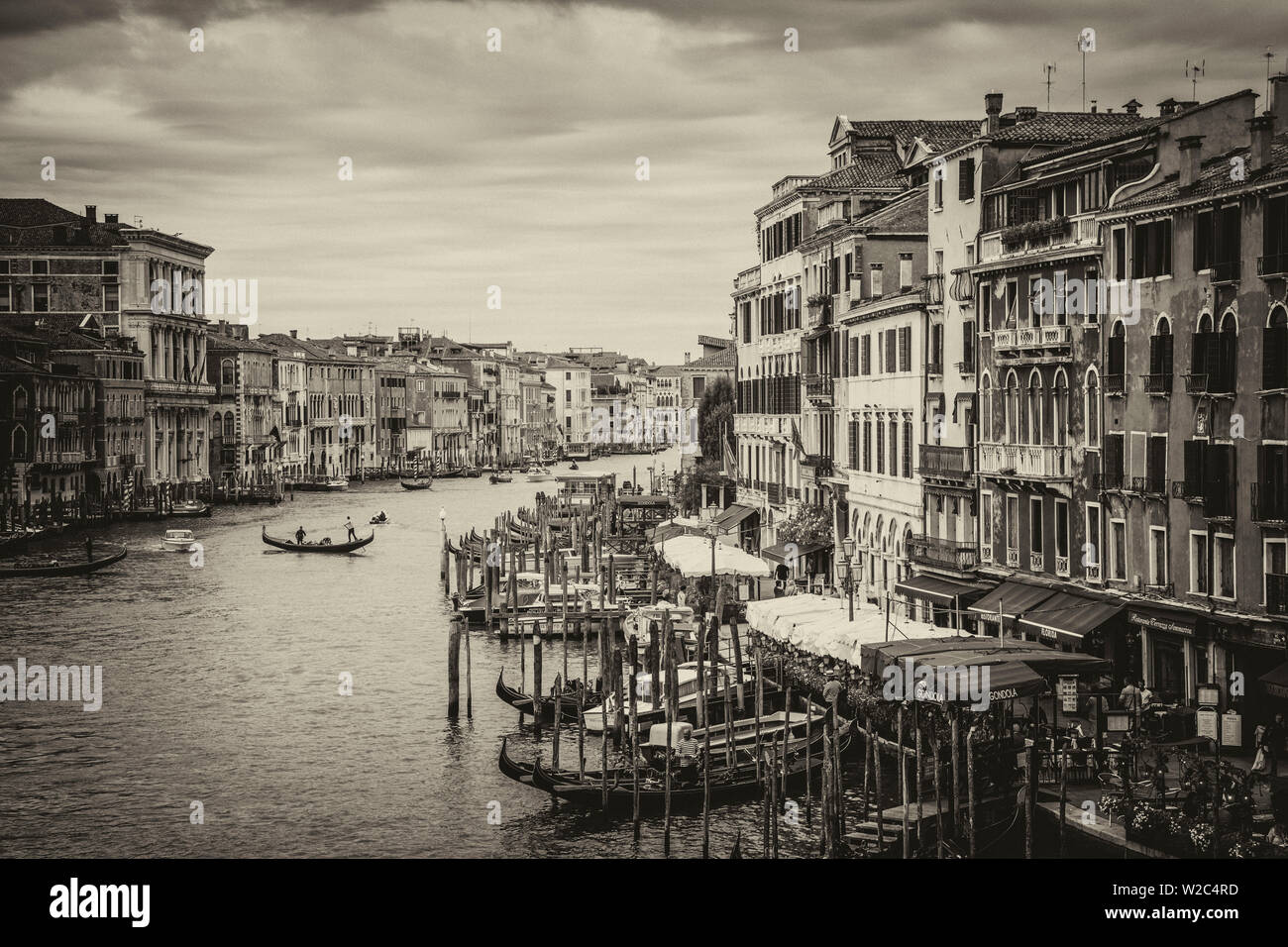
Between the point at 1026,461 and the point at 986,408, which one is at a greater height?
the point at 986,408

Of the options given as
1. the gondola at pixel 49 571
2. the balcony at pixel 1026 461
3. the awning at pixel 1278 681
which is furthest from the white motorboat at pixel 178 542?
the awning at pixel 1278 681

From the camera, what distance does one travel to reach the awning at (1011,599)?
14258 millimetres

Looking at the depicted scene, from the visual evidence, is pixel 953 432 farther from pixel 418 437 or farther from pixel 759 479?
pixel 418 437

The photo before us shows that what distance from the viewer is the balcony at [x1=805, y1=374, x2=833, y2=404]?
2153 centimetres

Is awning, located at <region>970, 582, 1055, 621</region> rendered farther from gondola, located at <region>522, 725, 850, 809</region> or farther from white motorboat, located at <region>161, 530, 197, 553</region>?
white motorboat, located at <region>161, 530, 197, 553</region>

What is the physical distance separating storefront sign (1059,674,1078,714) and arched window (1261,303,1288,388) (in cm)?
273

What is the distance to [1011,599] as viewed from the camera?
48.1 feet

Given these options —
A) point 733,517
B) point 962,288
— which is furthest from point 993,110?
point 733,517

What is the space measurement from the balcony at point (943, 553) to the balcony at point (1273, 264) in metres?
5.27

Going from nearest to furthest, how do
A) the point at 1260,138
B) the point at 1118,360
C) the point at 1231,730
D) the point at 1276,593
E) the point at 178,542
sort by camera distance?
the point at 1231,730
the point at 1276,593
the point at 1260,138
the point at 1118,360
the point at 178,542

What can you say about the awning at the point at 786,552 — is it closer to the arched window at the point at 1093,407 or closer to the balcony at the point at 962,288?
the balcony at the point at 962,288

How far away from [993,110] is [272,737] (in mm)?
9814

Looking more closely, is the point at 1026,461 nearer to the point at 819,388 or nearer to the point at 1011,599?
the point at 1011,599
